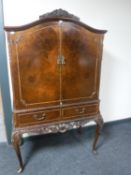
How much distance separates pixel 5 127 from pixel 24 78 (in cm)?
91

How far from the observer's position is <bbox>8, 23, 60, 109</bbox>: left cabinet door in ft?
5.30

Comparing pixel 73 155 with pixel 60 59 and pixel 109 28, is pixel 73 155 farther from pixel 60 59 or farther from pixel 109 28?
pixel 109 28

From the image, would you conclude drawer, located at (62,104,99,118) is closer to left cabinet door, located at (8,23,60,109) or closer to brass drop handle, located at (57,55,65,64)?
left cabinet door, located at (8,23,60,109)

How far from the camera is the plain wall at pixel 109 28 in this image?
2.01m

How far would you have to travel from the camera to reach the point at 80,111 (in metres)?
2.02

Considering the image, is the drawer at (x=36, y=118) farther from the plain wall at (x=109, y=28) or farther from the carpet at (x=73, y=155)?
the plain wall at (x=109, y=28)

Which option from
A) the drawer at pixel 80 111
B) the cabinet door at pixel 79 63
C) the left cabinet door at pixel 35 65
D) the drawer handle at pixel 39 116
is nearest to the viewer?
the left cabinet door at pixel 35 65

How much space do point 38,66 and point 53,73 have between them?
160 mm

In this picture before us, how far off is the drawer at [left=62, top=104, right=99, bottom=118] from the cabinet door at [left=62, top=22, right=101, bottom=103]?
9 centimetres

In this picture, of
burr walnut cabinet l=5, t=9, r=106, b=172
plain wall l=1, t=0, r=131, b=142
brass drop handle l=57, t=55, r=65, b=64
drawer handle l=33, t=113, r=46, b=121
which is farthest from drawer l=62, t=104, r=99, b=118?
plain wall l=1, t=0, r=131, b=142

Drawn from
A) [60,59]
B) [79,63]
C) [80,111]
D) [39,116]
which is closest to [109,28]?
[79,63]

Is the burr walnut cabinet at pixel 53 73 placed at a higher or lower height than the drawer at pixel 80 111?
higher

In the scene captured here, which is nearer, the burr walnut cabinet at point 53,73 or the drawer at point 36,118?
the burr walnut cabinet at point 53,73

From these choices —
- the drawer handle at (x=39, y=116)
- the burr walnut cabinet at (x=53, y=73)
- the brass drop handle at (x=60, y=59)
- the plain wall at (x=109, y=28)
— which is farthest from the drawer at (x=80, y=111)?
the plain wall at (x=109, y=28)
